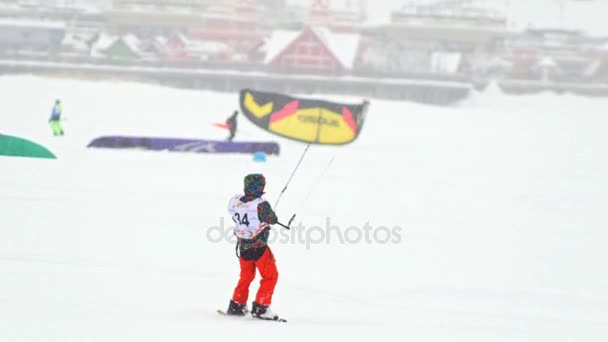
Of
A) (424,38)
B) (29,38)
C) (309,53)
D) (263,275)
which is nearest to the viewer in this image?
(263,275)

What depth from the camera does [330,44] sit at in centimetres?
7531

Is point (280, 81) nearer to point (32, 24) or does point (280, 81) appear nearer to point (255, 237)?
point (32, 24)

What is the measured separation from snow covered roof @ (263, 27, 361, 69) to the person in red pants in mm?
67415

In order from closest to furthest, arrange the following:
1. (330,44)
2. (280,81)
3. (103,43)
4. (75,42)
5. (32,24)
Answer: (280,81) → (330,44) → (103,43) → (75,42) → (32,24)

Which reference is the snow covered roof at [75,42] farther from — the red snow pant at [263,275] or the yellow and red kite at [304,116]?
the red snow pant at [263,275]

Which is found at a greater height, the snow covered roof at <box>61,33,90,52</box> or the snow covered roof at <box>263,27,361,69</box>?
the snow covered roof at <box>263,27,361,69</box>

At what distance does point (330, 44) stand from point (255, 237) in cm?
6974

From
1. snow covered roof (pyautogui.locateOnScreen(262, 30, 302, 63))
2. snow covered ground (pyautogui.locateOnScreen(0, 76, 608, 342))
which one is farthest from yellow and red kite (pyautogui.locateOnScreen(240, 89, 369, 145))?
snow covered roof (pyautogui.locateOnScreen(262, 30, 302, 63))

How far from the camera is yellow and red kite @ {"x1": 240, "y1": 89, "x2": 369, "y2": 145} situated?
22.4 metres

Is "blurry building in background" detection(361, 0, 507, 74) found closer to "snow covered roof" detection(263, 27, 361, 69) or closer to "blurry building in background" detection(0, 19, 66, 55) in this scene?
"snow covered roof" detection(263, 27, 361, 69)

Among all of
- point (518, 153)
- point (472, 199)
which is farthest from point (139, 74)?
point (472, 199)

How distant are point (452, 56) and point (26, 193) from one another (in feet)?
229

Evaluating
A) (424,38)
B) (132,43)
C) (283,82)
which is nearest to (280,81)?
(283,82)

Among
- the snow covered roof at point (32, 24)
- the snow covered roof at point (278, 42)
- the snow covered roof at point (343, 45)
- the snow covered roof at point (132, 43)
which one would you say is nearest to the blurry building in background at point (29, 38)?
the snow covered roof at point (32, 24)
